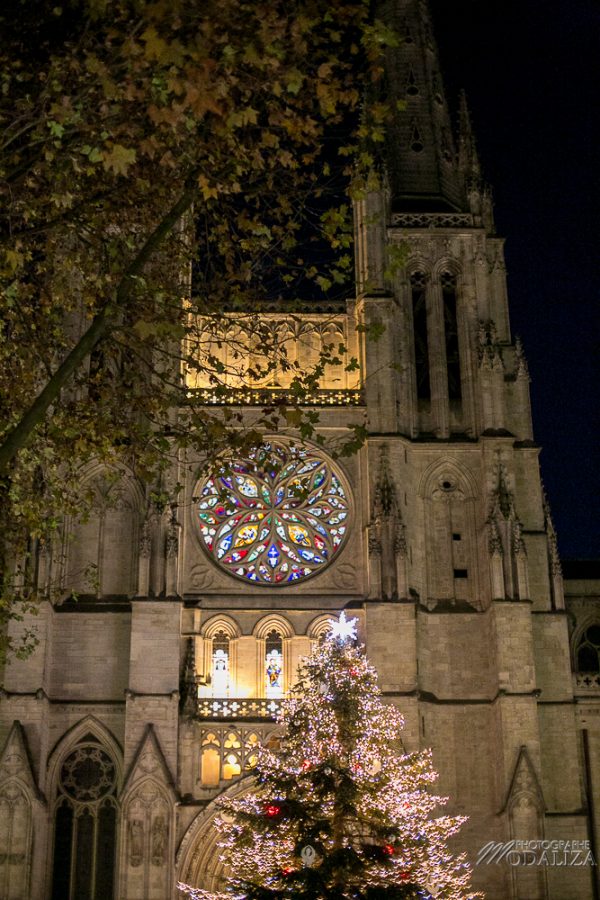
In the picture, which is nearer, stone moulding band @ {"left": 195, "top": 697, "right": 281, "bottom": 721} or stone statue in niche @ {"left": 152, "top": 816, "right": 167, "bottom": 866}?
stone statue in niche @ {"left": 152, "top": 816, "right": 167, "bottom": 866}

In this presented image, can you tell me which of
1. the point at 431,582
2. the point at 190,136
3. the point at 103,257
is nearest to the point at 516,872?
the point at 431,582

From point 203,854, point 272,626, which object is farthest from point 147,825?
point 272,626

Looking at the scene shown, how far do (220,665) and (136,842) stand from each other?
14.0 feet

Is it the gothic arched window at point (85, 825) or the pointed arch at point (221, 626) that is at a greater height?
the pointed arch at point (221, 626)

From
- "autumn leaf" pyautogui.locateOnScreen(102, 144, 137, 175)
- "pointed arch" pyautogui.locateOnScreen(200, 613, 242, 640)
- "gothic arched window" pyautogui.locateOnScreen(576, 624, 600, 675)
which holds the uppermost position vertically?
"gothic arched window" pyautogui.locateOnScreen(576, 624, 600, 675)

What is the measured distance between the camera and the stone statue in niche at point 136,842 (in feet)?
78.9

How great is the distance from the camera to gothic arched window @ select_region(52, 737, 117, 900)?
25.0m

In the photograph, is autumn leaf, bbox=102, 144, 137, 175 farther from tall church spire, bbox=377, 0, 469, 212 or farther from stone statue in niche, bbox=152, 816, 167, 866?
tall church spire, bbox=377, 0, 469, 212

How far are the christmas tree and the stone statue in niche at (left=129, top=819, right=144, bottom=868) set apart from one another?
120 inches

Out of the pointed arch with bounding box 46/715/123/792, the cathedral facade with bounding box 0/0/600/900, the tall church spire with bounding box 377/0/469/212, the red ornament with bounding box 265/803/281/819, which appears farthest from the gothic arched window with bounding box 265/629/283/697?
the tall church spire with bounding box 377/0/469/212

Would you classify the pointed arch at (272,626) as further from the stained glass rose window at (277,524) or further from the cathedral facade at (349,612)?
the stained glass rose window at (277,524)

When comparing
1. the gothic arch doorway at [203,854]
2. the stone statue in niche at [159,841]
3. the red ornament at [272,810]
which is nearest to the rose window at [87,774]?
the stone statue in niche at [159,841]

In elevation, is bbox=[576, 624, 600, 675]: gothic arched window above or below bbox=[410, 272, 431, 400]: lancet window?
below

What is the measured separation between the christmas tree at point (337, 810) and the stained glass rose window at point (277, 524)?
21.4ft
